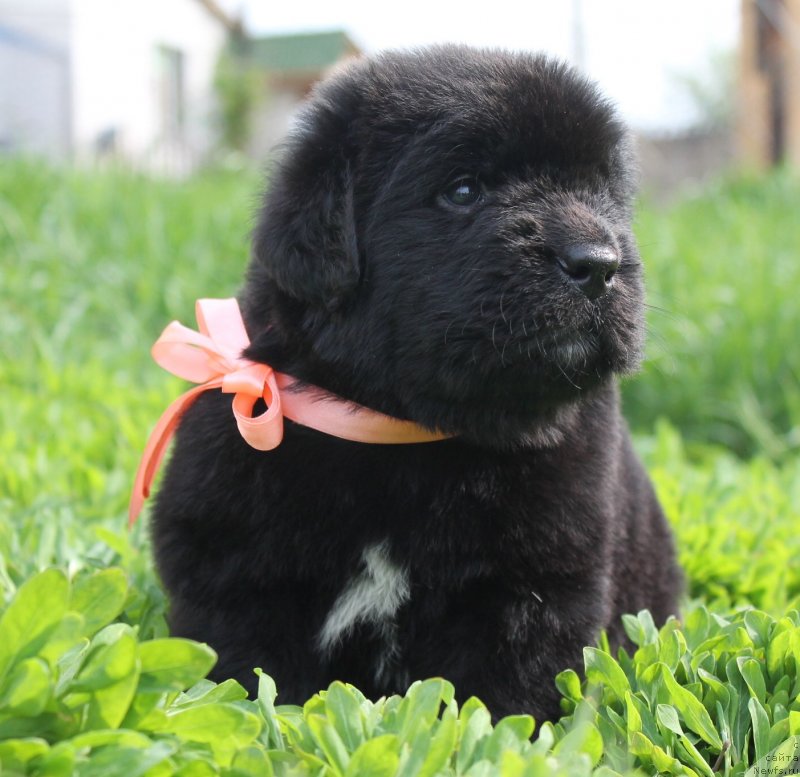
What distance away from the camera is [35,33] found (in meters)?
16.9

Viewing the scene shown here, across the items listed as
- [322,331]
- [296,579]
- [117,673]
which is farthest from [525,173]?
[117,673]

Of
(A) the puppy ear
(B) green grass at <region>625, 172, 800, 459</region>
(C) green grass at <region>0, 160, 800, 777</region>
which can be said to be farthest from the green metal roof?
(A) the puppy ear

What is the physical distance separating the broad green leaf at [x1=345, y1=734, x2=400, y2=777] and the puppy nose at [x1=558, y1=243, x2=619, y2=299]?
908 mm

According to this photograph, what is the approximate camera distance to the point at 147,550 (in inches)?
114

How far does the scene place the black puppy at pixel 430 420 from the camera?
191 cm

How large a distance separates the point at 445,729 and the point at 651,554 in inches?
47.0

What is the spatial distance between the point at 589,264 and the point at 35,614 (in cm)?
113

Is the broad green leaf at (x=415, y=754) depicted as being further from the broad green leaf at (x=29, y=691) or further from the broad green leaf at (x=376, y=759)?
the broad green leaf at (x=29, y=691)

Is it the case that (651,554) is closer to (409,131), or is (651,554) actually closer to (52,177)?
(409,131)

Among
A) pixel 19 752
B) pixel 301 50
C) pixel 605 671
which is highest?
pixel 301 50

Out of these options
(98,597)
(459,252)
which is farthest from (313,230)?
(98,597)

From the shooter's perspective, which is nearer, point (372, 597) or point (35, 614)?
point (35, 614)

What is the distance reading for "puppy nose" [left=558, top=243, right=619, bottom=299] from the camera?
6.04ft

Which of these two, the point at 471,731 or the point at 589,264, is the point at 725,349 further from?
the point at 471,731
